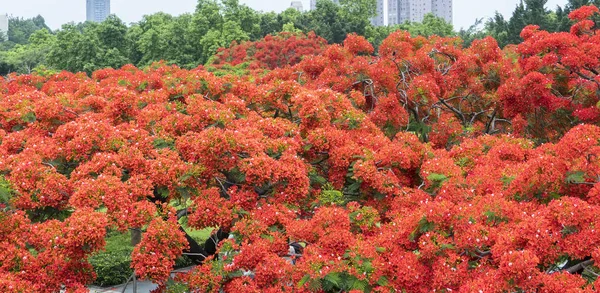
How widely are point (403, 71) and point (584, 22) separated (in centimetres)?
217

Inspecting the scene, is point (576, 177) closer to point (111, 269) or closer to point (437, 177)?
point (437, 177)

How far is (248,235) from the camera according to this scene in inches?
174

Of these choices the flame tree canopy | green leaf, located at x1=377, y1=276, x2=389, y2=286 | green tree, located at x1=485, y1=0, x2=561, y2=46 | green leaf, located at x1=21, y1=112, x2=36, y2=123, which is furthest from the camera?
green tree, located at x1=485, y1=0, x2=561, y2=46

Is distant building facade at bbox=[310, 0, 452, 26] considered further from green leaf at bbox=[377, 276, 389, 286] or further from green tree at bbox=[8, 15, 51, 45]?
green leaf at bbox=[377, 276, 389, 286]

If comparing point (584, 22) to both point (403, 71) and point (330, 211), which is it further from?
point (330, 211)

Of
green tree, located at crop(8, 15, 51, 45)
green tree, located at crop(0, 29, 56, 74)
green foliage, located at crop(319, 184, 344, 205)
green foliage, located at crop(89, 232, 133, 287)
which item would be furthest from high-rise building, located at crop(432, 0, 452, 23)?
green foliage, located at crop(319, 184, 344, 205)

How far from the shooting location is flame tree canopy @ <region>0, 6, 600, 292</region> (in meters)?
3.70

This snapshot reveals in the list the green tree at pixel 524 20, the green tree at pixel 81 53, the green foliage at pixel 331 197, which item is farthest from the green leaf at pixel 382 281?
the green tree at pixel 81 53

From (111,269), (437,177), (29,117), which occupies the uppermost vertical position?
(29,117)

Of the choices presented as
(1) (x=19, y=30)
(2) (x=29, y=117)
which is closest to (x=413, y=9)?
(1) (x=19, y=30)

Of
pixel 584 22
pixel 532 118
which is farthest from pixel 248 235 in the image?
pixel 584 22

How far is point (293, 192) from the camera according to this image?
15.7 ft

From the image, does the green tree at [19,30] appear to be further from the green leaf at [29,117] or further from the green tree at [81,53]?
the green leaf at [29,117]

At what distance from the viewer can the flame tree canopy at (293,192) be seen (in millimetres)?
3697
